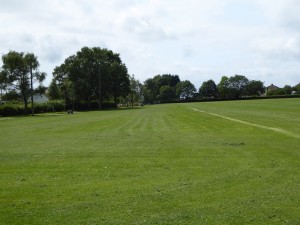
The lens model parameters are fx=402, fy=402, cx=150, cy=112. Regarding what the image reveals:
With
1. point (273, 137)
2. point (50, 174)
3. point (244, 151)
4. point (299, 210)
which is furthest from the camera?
point (273, 137)

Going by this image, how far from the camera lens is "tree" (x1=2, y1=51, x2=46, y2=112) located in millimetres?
81312

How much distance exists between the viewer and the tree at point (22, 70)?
81.3 meters

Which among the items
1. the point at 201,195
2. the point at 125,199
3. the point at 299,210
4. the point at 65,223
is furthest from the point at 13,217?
the point at 299,210

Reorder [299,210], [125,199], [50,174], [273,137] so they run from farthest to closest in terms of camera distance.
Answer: [273,137] < [50,174] < [125,199] < [299,210]

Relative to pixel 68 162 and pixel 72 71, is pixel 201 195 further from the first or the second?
pixel 72 71

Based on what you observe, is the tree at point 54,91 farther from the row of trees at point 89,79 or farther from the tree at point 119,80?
the tree at point 119,80

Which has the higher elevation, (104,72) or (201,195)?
(104,72)

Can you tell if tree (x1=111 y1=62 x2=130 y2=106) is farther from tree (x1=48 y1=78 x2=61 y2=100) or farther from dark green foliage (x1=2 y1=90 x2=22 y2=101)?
dark green foliage (x1=2 y1=90 x2=22 y2=101)

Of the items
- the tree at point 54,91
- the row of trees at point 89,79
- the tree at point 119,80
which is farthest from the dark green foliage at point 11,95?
the tree at point 119,80

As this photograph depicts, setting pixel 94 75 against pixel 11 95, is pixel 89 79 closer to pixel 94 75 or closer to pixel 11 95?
pixel 94 75

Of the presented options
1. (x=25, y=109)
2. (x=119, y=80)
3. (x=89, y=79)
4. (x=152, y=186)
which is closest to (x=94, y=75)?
(x=89, y=79)

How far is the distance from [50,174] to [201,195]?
5.12m

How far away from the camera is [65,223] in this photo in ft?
24.7

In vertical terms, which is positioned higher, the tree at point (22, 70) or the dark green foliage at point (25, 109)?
the tree at point (22, 70)
